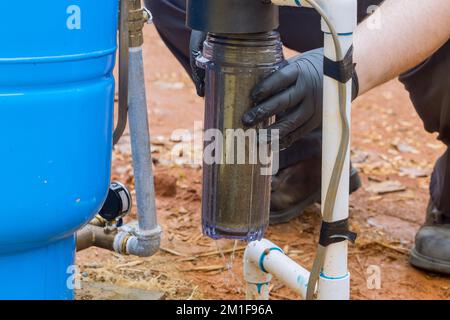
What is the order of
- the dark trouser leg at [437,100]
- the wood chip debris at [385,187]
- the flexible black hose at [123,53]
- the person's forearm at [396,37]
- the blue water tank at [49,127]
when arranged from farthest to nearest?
the wood chip debris at [385,187] → the dark trouser leg at [437,100] → the person's forearm at [396,37] → the flexible black hose at [123,53] → the blue water tank at [49,127]

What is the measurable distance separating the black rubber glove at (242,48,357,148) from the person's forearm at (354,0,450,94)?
0.41ft

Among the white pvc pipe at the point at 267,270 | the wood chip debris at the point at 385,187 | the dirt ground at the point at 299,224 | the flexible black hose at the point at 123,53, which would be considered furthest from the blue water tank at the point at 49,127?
the wood chip debris at the point at 385,187

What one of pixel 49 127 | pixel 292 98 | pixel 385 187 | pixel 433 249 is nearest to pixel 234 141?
pixel 292 98

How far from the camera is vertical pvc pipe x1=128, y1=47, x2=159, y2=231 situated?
1.61m

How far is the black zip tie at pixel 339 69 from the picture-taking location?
4.51 feet

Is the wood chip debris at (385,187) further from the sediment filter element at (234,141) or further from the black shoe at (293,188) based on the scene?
the sediment filter element at (234,141)

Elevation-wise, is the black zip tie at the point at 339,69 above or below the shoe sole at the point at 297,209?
above

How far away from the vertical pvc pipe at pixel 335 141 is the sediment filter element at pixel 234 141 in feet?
0.50

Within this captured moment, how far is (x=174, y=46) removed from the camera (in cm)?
279

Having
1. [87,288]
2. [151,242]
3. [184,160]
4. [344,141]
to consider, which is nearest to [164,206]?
[184,160]

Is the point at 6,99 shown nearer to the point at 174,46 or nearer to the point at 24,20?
the point at 24,20

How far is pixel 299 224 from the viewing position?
275 cm

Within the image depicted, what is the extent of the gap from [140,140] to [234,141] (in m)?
0.21

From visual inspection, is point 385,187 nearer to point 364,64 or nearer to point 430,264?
point 430,264
